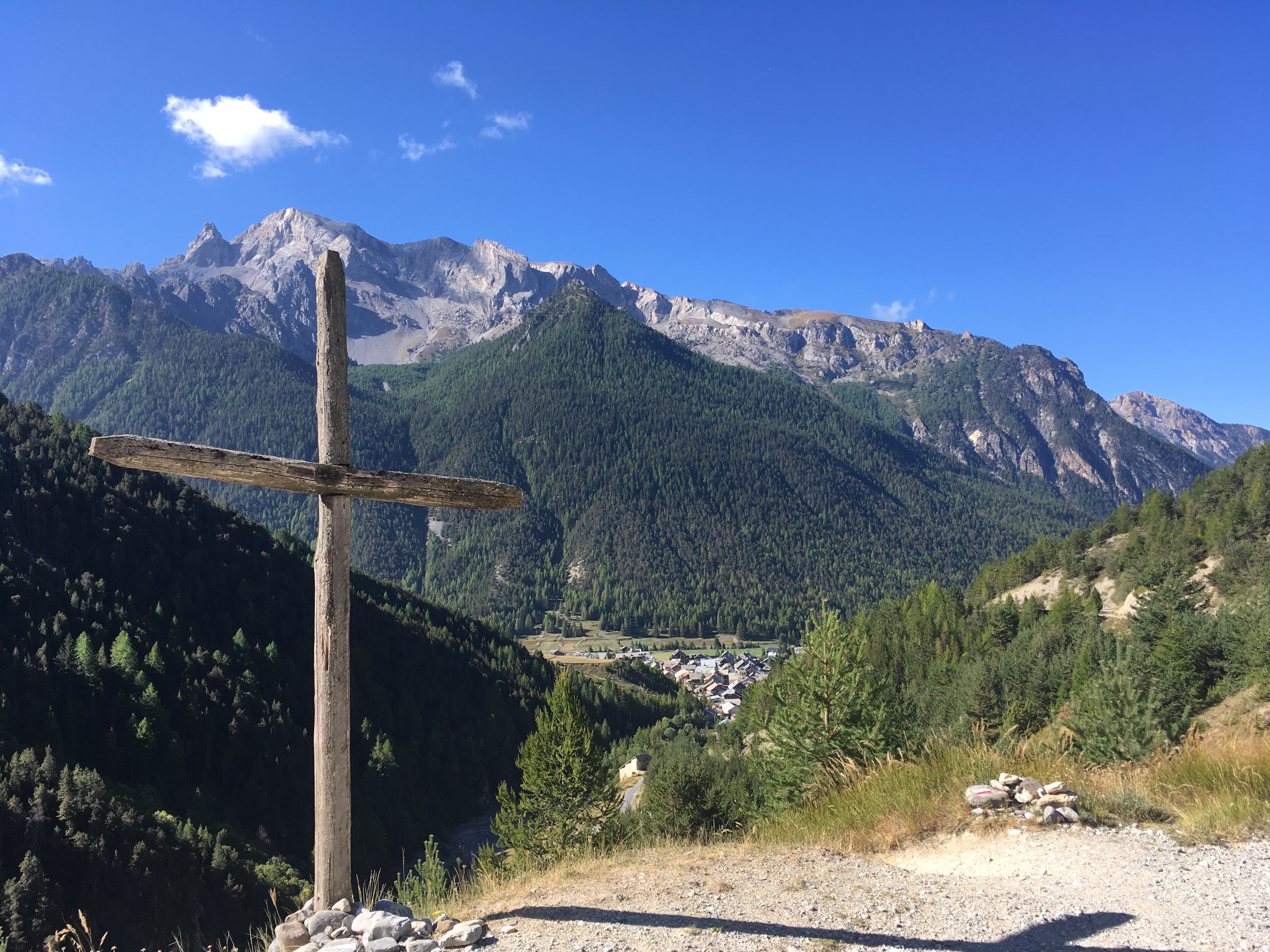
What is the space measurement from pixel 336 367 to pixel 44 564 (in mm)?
96206

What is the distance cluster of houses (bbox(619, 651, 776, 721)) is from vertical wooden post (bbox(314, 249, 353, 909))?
13099 centimetres

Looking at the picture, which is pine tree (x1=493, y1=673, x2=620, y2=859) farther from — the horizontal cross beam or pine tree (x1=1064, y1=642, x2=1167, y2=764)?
the horizontal cross beam

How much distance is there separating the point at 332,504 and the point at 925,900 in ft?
27.1

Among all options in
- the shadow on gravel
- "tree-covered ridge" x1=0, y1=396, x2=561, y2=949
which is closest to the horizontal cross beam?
the shadow on gravel

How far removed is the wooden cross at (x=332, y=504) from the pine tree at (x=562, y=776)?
19352 mm

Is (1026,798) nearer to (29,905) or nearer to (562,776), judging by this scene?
(562,776)

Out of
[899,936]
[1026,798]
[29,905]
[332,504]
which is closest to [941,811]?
[1026,798]

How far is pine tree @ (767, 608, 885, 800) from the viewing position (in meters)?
16.1

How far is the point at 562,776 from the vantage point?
93.7 ft

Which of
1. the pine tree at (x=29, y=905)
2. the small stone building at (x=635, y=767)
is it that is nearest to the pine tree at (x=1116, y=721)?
the pine tree at (x=29, y=905)

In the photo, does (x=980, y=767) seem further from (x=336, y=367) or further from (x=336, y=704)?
(x=336, y=367)

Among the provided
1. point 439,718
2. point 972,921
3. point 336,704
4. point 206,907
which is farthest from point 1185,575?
point 439,718

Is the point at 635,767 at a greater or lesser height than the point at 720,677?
greater

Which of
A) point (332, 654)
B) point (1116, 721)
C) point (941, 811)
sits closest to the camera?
point (332, 654)
